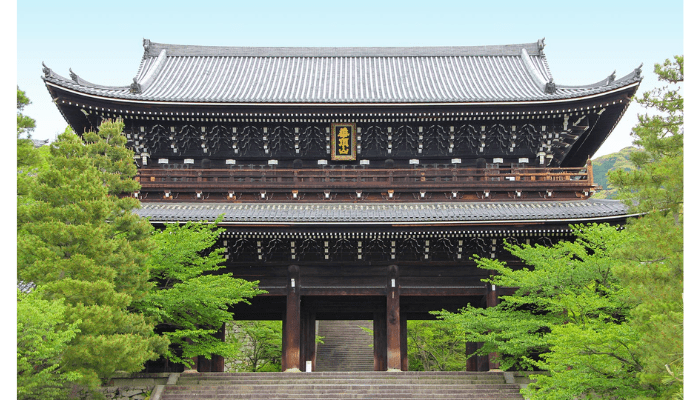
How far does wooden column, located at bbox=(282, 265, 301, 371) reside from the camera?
63.8 ft

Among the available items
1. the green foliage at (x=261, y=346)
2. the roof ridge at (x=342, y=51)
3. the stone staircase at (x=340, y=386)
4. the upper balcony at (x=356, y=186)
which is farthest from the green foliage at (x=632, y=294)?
the green foliage at (x=261, y=346)

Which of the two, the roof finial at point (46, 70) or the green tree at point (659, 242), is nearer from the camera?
the green tree at point (659, 242)

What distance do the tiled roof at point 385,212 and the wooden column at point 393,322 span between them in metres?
2.25

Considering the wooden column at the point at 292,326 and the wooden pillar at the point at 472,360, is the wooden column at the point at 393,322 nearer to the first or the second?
the wooden pillar at the point at 472,360

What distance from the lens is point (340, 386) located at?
17.4 meters

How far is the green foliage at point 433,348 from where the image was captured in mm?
29156

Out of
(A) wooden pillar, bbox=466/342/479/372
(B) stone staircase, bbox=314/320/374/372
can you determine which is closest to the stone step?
(A) wooden pillar, bbox=466/342/479/372

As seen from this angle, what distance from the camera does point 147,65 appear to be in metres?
28.5

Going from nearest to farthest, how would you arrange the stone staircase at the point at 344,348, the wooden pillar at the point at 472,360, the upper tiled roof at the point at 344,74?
the wooden pillar at the point at 472,360, the upper tiled roof at the point at 344,74, the stone staircase at the point at 344,348

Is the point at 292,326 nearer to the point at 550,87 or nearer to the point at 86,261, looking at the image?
the point at 86,261

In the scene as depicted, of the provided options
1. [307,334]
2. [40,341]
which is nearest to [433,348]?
[307,334]

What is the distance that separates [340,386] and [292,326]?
3026mm

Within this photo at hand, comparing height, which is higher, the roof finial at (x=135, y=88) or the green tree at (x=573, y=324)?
the roof finial at (x=135, y=88)

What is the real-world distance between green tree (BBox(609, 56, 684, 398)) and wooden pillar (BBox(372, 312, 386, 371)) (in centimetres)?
1191
